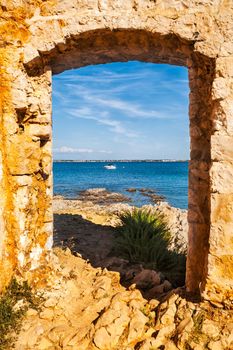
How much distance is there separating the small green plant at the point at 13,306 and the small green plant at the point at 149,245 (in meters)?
1.94

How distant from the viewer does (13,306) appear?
3.28m

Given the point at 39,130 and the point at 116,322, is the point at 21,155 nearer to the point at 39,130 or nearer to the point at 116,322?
the point at 39,130

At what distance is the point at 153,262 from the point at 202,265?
156 cm

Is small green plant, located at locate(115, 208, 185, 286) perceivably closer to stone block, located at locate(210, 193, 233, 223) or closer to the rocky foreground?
the rocky foreground

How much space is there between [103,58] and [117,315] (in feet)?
9.58

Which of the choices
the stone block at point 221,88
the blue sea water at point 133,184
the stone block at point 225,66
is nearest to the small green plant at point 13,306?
the stone block at point 221,88

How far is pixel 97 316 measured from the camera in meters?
3.44

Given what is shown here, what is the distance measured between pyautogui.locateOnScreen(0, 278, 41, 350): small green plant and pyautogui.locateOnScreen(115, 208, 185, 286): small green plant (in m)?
1.94

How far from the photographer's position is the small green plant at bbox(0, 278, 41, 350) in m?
3.02

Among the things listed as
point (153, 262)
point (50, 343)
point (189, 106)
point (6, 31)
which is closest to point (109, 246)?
point (153, 262)

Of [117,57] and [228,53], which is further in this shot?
[117,57]

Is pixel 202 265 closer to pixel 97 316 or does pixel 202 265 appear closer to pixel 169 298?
pixel 169 298

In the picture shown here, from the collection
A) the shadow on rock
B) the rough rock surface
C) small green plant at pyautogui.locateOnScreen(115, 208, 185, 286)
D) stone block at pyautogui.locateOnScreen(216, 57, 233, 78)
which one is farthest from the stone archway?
small green plant at pyautogui.locateOnScreen(115, 208, 185, 286)

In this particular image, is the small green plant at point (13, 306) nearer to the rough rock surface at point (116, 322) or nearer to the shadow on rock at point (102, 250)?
the rough rock surface at point (116, 322)
